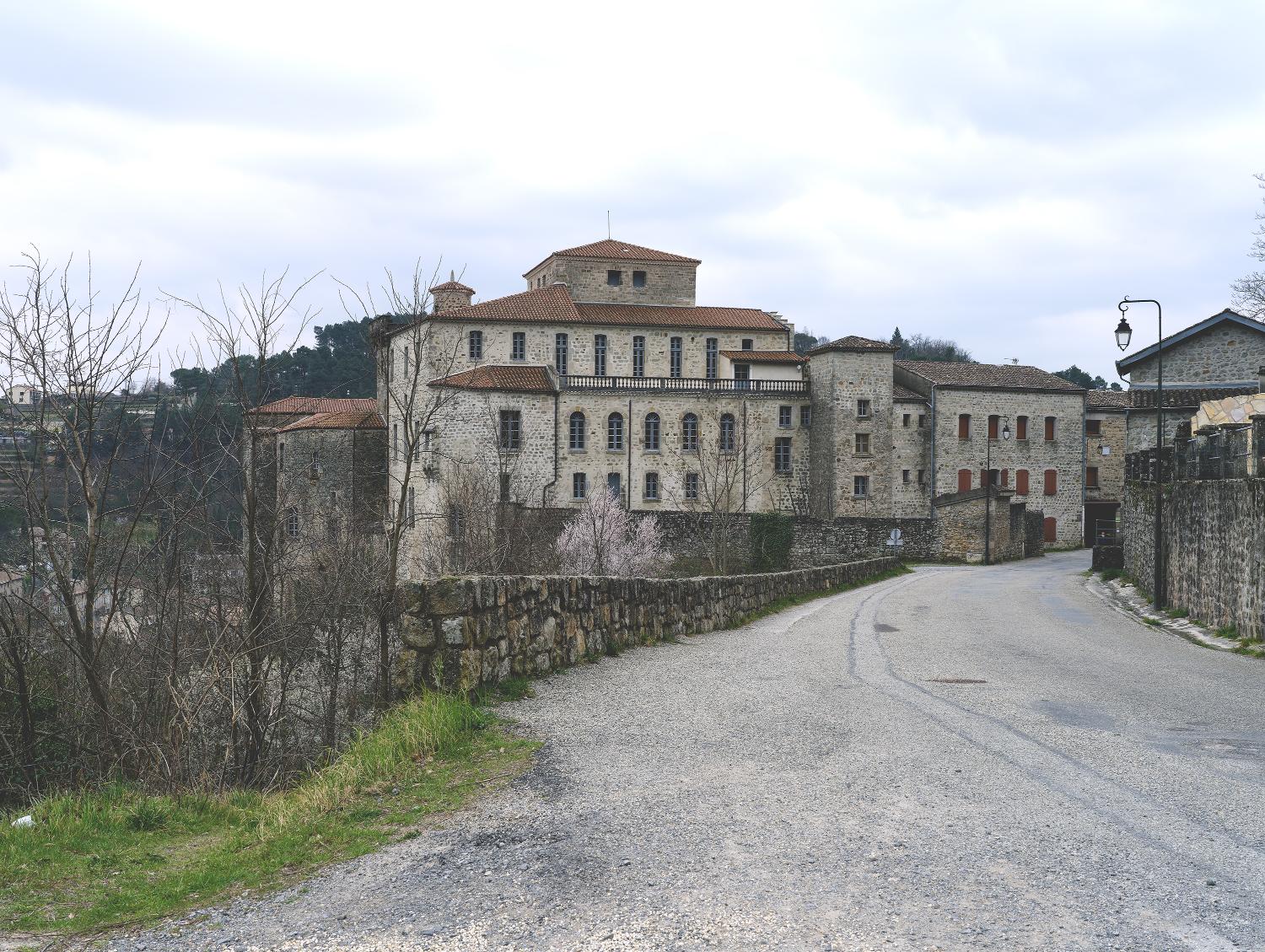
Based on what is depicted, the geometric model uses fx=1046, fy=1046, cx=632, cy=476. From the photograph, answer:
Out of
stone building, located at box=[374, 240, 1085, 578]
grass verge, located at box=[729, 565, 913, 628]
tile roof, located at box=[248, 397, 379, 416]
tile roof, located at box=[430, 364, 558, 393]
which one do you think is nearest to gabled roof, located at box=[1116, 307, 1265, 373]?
grass verge, located at box=[729, 565, 913, 628]

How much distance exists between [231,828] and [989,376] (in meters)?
61.1

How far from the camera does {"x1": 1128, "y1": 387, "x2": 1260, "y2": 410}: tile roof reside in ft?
129

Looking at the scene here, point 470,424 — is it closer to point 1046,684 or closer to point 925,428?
point 925,428

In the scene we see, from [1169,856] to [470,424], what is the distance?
50660 mm

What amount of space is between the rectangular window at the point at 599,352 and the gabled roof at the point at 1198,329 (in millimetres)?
28565

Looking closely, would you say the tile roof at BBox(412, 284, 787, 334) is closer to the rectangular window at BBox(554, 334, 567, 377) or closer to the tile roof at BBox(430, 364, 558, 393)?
the rectangular window at BBox(554, 334, 567, 377)

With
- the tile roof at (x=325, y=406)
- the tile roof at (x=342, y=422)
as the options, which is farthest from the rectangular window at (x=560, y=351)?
the tile roof at (x=325, y=406)

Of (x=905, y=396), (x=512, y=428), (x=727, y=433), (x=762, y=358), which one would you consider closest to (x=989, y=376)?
(x=905, y=396)

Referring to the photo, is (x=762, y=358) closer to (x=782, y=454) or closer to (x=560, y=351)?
(x=782, y=454)

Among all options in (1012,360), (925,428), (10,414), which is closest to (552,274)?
(925,428)

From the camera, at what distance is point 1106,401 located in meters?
65.6

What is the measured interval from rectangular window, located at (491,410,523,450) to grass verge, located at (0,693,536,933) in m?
47.6

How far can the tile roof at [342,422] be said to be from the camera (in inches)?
2312

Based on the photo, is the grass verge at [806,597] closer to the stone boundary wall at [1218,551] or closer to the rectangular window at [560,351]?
the stone boundary wall at [1218,551]
